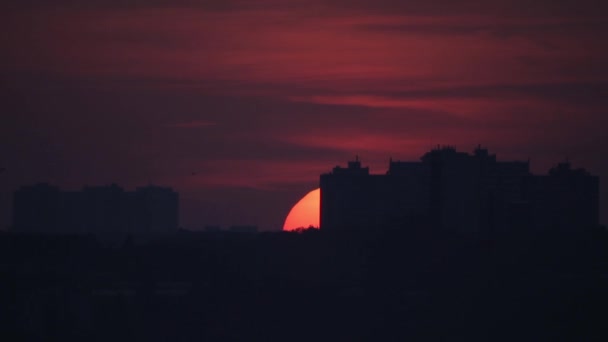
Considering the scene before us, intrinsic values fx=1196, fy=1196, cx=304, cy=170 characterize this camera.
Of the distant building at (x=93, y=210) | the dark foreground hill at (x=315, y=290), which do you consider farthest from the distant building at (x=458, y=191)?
the dark foreground hill at (x=315, y=290)

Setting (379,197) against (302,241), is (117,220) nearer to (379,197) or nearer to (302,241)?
(379,197)

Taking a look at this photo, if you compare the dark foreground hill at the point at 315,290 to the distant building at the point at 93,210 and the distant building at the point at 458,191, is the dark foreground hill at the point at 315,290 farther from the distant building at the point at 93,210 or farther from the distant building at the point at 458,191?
the distant building at the point at 93,210

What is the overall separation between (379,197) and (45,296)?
140 ft

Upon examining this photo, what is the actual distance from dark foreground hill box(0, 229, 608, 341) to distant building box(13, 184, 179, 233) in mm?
31758

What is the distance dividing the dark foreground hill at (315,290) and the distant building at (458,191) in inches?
768

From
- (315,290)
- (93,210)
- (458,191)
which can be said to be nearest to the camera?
(315,290)

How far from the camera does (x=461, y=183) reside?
6462 centimetres

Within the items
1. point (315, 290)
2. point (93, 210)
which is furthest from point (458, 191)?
point (315, 290)

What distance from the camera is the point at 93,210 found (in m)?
73.9

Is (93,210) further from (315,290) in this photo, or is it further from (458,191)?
(315,290)

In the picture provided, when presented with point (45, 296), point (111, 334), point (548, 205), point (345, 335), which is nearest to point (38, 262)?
point (45, 296)

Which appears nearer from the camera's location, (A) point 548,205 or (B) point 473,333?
(B) point 473,333

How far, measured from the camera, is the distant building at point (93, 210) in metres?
70.3

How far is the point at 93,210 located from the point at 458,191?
23450 millimetres
